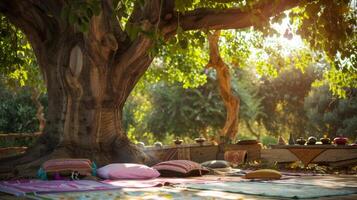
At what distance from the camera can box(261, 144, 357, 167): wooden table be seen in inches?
472

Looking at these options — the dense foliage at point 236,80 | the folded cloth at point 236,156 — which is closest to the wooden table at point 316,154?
the folded cloth at point 236,156

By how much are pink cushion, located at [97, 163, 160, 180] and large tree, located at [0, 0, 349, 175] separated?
4.66 feet

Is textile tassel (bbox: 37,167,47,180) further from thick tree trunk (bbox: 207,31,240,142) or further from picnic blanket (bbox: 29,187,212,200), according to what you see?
thick tree trunk (bbox: 207,31,240,142)

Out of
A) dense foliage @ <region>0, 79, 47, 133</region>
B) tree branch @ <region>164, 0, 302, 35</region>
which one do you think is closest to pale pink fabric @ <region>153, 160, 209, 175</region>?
tree branch @ <region>164, 0, 302, 35</region>

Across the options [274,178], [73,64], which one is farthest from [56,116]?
[274,178]

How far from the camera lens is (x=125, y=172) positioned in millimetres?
8734

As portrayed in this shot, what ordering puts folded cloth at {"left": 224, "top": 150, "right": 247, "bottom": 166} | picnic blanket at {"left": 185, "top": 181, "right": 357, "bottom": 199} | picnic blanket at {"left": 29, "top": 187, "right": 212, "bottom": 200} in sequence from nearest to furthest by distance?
picnic blanket at {"left": 29, "top": 187, "right": 212, "bottom": 200} < picnic blanket at {"left": 185, "top": 181, "right": 357, "bottom": 199} < folded cloth at {"left": 224, "top": 150, "right": 247, "bottom": 166}

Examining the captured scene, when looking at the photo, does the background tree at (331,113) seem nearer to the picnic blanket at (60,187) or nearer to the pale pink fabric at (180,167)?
the pale pink fabric at (180,167)

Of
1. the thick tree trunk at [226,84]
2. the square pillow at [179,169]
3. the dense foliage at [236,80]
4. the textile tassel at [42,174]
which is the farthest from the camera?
the thick tree trunk at [226,84]

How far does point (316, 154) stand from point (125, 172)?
5.63m

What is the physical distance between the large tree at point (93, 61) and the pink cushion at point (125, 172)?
4.66 ft

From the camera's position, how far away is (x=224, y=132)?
1919 cm

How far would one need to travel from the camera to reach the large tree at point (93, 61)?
10.3m

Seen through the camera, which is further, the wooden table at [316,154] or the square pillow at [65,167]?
the wooden table at [316,154]
